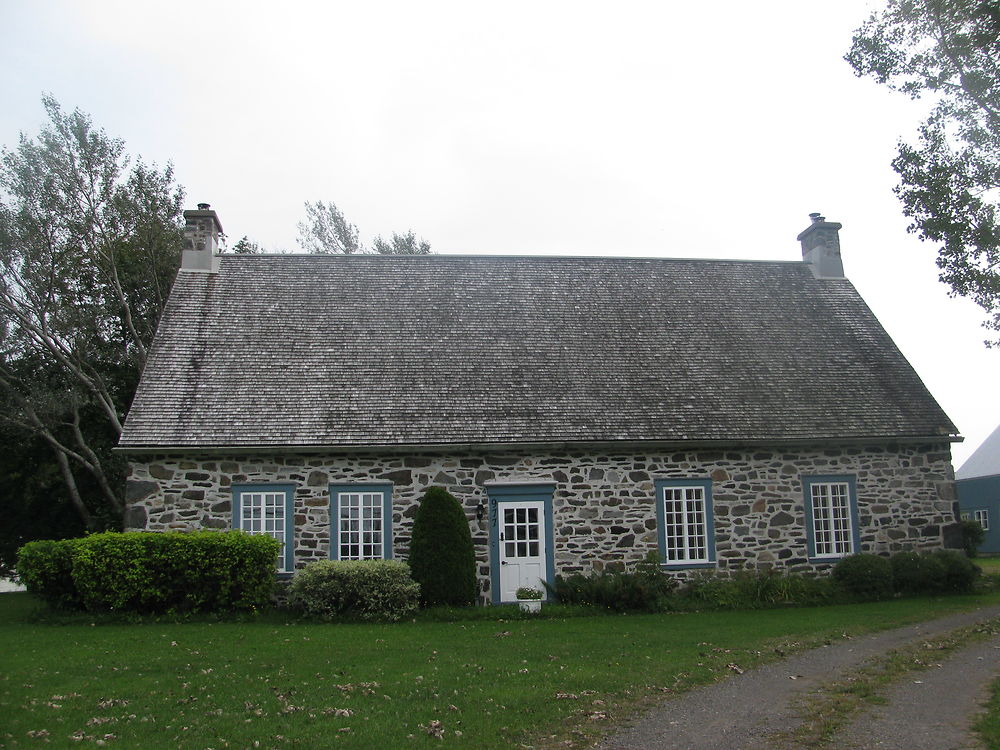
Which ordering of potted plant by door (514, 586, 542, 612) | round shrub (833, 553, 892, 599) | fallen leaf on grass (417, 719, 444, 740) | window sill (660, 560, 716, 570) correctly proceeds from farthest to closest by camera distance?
window sill (660, 560, 716, 570)
round shrub (833, 553, 892, 599)
potted plant by door (514, 586, 542, 612)
fallen leaf on grass (417, 719, 444, 740)

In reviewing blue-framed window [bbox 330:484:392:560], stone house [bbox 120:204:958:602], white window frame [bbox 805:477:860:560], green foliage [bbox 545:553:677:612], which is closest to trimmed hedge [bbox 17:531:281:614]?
stone house [bbox 120:204:958:602]

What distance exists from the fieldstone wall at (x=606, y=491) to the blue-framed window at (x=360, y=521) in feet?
Result: 0.44

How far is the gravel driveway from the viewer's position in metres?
6.96

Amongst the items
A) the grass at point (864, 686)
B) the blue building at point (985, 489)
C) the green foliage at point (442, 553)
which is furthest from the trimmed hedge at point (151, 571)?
the blue building at point (985, 489)

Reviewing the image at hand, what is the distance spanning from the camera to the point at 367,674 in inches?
375

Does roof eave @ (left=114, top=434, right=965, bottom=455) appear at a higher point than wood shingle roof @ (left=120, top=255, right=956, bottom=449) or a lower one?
lower

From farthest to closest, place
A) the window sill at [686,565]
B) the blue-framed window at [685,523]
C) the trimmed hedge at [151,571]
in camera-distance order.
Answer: the blue-framed window at [685,523] < the window sill at [686,565] < the trimmed hedge at [151,571]

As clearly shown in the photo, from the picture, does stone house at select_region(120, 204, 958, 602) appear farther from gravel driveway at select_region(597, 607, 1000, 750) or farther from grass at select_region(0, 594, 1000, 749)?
gravel driveway at select_region(597, 607, 1000, 750)

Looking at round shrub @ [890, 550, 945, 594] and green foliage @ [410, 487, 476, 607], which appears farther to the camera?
round shrub @ [890, 550, 945, 594]

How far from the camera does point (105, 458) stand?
24.9 m

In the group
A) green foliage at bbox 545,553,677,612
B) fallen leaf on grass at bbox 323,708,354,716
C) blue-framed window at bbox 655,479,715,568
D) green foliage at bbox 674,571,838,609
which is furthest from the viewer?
blue-framed window at bbox 655,479,715,568

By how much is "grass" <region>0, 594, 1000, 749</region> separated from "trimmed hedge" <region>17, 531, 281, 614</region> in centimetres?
58

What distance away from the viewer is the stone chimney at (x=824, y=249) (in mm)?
21672

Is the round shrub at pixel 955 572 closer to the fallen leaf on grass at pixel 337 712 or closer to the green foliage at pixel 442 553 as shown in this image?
the green foliage at pixel 442 553
